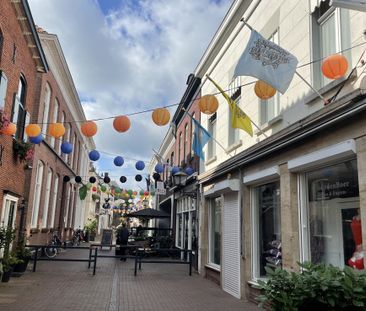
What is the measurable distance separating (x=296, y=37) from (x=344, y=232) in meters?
3.96

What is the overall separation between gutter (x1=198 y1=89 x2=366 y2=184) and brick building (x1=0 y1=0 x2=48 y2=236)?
655 centimetres

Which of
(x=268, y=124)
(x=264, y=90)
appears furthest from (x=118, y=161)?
(x=264, y=90)

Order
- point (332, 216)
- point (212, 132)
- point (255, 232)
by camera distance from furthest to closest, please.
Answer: point (212, 132) < point (255, 232) < point (332, 216)

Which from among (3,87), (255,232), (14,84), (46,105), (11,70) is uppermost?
(46,105)

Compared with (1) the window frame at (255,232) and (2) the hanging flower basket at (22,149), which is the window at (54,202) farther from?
(1) the window frame at (255,232)

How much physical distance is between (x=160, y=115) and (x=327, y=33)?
413 centimetres

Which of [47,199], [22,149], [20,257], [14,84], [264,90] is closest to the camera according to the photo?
[264,90]

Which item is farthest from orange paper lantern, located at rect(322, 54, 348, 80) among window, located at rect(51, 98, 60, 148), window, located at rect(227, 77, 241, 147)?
window, located at rect(51, 98, 60, 148)

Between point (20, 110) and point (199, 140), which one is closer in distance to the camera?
point (199, 140)

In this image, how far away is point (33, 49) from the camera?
1370 cm

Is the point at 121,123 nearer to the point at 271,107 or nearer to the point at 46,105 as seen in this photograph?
the point at 271,107

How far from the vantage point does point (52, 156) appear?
20.6m

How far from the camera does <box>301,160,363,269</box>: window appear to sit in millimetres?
6180

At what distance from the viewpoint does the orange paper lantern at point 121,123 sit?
10094 millimetres
